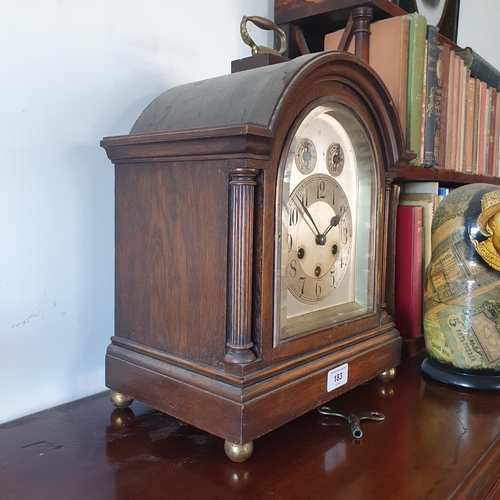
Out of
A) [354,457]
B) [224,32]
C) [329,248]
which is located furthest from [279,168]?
[224,32]

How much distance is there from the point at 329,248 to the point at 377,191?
0.15 m

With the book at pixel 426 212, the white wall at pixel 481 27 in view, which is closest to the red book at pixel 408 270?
the book at pixel 426 212

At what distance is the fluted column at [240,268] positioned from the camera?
2.20ft

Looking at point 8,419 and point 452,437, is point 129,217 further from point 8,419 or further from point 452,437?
point 452,437

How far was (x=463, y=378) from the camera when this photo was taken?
100 centimetres

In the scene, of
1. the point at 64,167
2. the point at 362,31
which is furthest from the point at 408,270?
the point at 64,167

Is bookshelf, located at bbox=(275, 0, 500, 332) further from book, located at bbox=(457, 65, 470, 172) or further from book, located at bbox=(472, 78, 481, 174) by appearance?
book, located at bbox=(472, 78, 481, 174)

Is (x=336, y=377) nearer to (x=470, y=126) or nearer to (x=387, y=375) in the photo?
(x=387, y=375)

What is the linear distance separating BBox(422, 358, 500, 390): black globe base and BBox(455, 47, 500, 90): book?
83 cm

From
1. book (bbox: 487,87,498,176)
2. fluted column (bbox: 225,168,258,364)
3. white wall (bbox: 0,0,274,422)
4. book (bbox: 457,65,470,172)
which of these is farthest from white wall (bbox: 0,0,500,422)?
book (bbox: 487,87,498,176)

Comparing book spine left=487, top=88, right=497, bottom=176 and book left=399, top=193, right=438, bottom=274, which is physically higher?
book spine left=487, top=88, right=497, bottom=176

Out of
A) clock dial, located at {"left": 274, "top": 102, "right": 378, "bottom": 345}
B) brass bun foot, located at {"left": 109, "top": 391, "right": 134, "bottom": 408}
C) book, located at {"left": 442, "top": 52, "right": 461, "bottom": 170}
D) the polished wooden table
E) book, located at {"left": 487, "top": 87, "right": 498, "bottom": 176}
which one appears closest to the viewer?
the polished wooden table

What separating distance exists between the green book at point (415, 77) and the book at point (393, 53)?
0.04 feet

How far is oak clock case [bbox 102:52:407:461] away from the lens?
0.69 m
